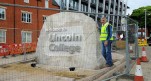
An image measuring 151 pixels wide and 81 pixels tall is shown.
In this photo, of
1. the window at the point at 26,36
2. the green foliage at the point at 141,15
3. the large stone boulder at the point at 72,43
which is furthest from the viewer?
the green foliage at the point at 141,15

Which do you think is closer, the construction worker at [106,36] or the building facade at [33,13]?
the building facade at [33,13]

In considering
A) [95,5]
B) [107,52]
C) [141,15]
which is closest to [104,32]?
[107,52]

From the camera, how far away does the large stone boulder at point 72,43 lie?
1070 cm

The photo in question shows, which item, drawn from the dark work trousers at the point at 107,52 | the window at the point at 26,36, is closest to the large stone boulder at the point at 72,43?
the dark work trousers at the point at 107,52

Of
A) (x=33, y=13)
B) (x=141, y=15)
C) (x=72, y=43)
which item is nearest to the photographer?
(x=72, y=43)

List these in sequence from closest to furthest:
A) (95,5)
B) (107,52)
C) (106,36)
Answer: (106,36) < (107,52) < (95,5)

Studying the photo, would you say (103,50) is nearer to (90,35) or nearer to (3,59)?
(90,35)

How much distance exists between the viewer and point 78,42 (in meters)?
10.8

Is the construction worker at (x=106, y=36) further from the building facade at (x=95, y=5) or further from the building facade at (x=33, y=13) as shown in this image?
the building facade at (x=95, y=5)

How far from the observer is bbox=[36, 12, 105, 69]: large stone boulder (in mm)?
10702

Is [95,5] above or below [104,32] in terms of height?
above

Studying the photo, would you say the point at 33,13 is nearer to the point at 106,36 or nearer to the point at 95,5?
the point at 106,36

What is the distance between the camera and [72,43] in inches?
437

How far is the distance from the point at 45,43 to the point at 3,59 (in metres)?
1.97
